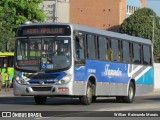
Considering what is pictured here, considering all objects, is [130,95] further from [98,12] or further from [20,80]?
[98,12]

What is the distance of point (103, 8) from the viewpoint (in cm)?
11775

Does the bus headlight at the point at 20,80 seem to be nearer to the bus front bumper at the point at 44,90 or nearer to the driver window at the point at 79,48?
the bus front bumper at the point at 44,90

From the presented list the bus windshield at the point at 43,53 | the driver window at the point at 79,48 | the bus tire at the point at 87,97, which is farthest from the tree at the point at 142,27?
the bus windshield at the point at 43,53

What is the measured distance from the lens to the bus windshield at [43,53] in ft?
75.7

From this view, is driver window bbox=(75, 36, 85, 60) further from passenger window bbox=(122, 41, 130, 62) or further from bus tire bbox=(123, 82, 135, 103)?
bus tire bbox=(123, 82, 135, 103)

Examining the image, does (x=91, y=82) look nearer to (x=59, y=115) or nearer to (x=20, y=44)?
(x=20, y=44)

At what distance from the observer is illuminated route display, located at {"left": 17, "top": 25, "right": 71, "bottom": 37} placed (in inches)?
922

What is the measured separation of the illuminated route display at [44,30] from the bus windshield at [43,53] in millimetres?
211

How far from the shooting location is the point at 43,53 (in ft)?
76.6

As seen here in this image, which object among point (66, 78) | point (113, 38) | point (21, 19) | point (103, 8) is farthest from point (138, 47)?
point (103, 8)

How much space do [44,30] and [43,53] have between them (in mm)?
1003

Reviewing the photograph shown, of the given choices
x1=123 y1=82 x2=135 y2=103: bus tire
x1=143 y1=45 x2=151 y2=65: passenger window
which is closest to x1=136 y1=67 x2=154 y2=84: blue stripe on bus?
x1=143 y1=45 x2=151 y2=65: passenger window

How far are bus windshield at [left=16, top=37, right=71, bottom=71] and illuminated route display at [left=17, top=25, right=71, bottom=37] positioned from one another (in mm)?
211

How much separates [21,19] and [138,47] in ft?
123
